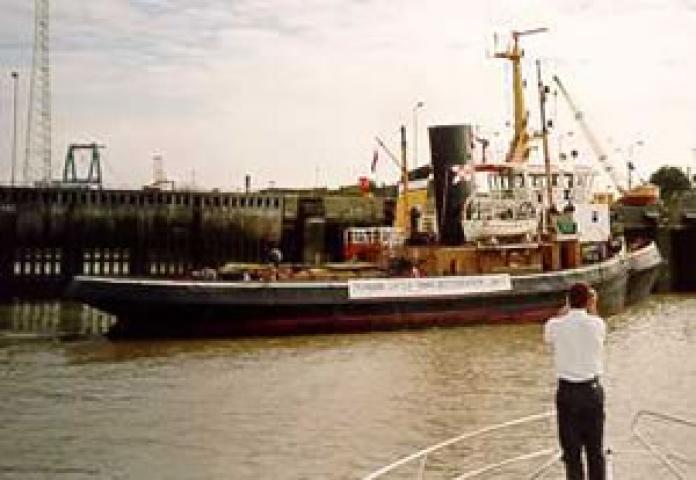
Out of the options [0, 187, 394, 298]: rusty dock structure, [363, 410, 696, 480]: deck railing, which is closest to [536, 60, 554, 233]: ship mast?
[0, 187, 394, 298]: rusty dock structure

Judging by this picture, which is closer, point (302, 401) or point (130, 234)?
point (302, 401)

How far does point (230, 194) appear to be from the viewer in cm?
3847

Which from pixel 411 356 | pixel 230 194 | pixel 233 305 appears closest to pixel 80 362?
pixel 233 305

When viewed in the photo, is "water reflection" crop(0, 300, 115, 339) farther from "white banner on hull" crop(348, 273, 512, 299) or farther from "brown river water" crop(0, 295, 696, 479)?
"white banner on hull" crop(348, 273, 512, 299)

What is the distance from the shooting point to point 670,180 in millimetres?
86125

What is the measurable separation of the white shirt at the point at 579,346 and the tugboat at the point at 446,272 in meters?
18.3

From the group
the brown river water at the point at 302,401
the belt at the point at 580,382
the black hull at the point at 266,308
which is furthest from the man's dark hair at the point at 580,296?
the black hull at the point at 266,308

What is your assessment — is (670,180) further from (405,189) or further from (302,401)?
(302,401)

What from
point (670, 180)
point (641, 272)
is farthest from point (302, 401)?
point (670, 180)

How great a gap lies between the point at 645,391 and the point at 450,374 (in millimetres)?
3822

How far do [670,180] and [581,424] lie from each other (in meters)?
83.5

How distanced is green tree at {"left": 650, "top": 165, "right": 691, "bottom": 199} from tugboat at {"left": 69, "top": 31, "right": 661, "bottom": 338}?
51585 millimetres

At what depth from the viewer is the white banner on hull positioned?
86.4ft

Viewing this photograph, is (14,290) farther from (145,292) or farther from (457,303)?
(457,303)
